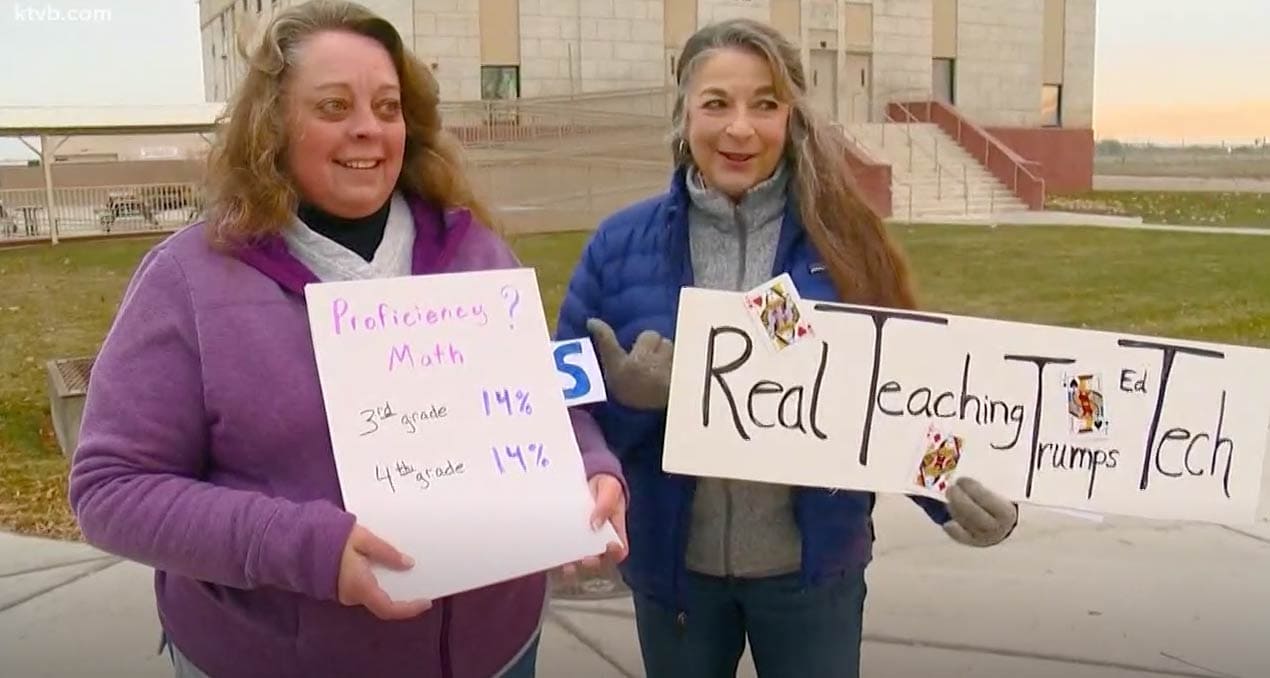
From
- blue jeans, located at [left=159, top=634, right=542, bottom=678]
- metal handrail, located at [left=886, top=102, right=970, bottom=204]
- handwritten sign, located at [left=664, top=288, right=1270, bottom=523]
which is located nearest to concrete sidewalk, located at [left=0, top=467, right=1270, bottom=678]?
handwritten sign, located at [left=664, top=288, right=1270, bottom=523]

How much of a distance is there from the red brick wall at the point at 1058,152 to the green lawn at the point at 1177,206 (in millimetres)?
673

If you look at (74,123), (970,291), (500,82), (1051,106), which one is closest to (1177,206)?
(1051,106)

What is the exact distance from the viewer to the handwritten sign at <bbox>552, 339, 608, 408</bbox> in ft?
6.47

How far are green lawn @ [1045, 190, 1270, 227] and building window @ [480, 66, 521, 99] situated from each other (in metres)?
12.2

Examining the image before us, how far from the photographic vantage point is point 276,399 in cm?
166

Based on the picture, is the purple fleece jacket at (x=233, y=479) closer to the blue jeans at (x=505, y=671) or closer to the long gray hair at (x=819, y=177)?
the blue jeans at (x=505, y=671)

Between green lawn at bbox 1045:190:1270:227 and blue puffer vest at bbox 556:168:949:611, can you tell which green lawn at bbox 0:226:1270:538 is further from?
blue puffer vest at bbox 556:168:949:611

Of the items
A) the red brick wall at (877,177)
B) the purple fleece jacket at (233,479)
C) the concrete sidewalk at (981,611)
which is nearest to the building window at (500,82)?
the red brick wall at (877,177)

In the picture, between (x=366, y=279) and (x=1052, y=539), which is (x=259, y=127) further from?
(x=1052, y=539)

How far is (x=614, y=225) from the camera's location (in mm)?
2289

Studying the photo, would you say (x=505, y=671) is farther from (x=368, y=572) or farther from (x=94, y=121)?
(x=94, y=121)

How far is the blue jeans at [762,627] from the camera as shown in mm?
2236

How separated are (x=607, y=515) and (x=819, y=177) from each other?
79 cm

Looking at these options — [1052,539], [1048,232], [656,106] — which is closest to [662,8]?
[656,106]
